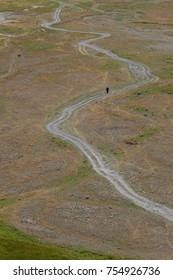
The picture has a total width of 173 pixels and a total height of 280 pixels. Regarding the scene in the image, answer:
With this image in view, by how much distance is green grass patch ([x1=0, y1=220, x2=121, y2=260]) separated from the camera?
47.3 meters

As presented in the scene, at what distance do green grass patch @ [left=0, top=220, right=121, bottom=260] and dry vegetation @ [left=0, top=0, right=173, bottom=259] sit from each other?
1443 millimetres

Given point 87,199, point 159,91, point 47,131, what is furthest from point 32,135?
point 159,91

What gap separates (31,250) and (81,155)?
2907cm

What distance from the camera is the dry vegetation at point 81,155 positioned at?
56.1 meters

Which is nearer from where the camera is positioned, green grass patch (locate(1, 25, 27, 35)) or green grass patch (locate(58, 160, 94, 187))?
green grass patch (locate(58, 160, 94, 187))

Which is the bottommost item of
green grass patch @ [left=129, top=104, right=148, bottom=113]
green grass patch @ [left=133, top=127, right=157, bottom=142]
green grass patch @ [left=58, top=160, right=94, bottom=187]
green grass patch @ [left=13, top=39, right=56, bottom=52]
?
green grass patch @ [left=13, top=39, right=56, bottom=52]

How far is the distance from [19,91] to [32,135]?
27639 millimetres

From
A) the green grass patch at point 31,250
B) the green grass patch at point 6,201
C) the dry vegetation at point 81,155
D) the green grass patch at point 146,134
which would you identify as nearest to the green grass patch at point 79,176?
the dry vegetation at point 81,155

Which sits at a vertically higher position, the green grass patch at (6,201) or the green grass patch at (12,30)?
the green grass patch at (6,201)

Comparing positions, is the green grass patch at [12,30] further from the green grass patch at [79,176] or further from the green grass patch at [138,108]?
the green grass patch at [79,176]

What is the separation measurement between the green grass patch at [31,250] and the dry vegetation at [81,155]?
1443mm

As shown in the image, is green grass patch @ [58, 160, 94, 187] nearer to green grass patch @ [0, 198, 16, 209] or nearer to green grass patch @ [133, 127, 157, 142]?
green grass patch @ [0, 198, 16, 209]

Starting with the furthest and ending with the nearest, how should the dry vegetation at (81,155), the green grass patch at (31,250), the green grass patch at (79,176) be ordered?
the green grass patch at (79,176)
the dry vegetation at (81,155)
the green grass patch at (31,250)

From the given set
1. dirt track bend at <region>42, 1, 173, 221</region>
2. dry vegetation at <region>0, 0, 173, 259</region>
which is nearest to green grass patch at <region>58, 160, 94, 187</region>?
dry vegetation at <region>0, 0, 173, 259</region>
